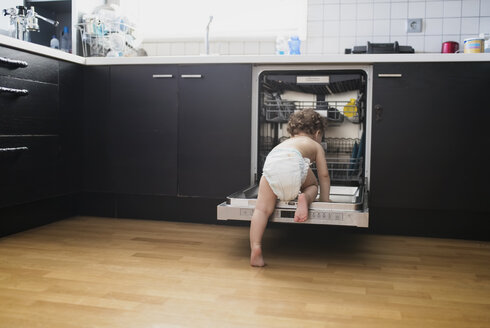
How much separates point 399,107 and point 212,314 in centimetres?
155

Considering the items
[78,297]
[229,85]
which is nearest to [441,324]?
[78,297]

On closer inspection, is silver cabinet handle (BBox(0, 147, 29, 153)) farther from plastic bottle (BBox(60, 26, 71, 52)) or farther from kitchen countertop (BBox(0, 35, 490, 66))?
plastic bottle (BBox(60, 26, 71, 52))

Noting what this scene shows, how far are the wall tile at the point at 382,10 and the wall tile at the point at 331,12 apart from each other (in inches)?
9.9

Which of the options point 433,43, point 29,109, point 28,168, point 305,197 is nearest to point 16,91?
point 29,109

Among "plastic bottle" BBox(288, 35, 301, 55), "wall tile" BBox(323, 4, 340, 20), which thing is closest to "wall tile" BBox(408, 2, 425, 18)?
"wall tile" BBox(323, 4, 340, 20)

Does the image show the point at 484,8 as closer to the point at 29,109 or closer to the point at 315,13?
the point at 315,13

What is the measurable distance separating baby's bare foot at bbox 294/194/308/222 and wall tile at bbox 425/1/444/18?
2.01 metres

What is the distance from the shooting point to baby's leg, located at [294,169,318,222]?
5.87 ft

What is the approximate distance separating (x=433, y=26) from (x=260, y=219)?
83.3 inches

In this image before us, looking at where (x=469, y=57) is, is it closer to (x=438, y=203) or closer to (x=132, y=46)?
(x=438, y=203)

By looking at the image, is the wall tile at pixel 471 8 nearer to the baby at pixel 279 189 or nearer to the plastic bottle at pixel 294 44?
the plastic bottle at pixel 294 44

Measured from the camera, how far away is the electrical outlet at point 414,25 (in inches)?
123

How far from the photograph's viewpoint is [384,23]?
3.16 metres

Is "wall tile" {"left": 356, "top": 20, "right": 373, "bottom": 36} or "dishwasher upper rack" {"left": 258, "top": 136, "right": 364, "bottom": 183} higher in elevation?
"wall tile" {"left": 356, "top": 20, "right": 373, "bottom": 36}
